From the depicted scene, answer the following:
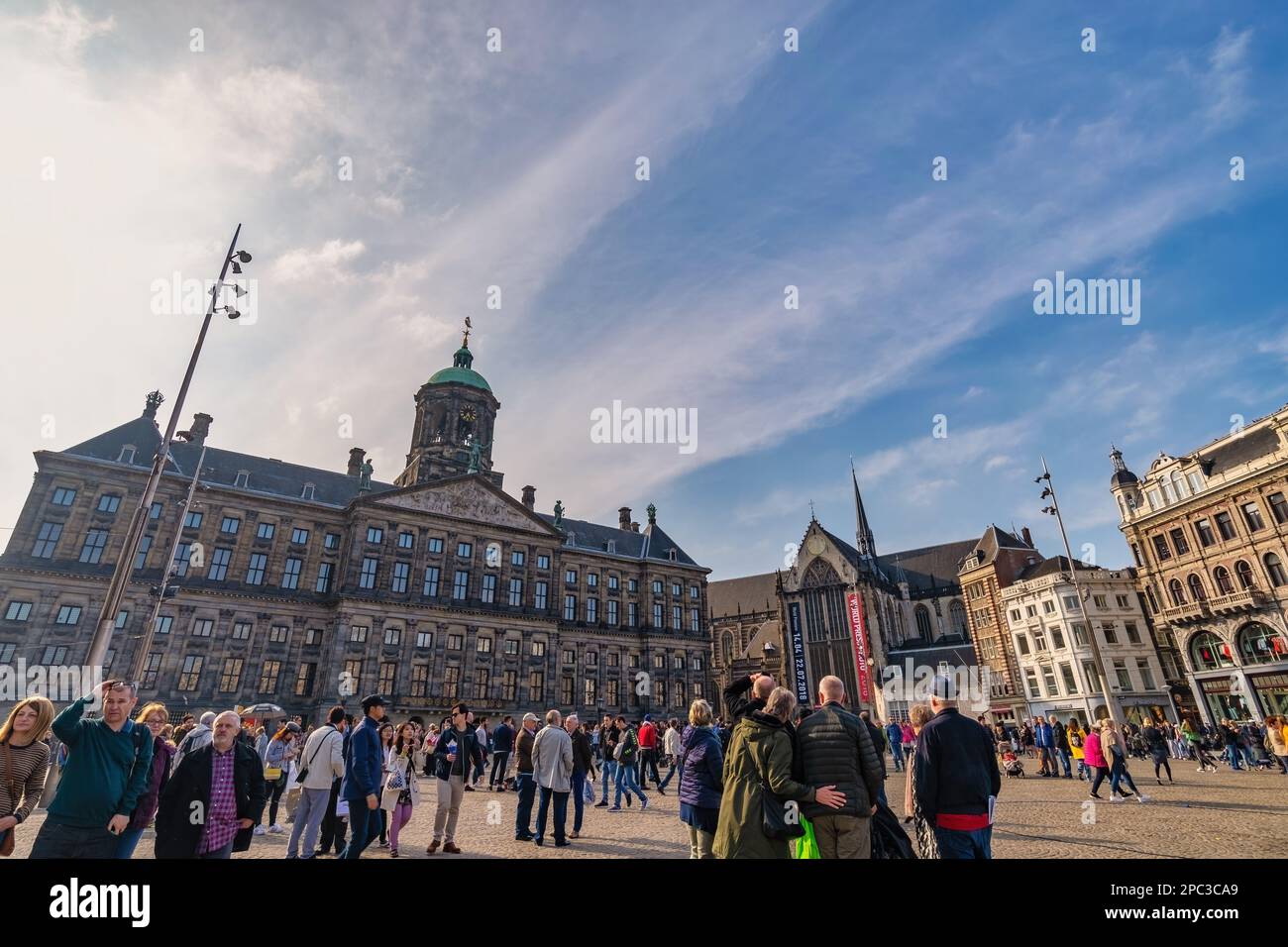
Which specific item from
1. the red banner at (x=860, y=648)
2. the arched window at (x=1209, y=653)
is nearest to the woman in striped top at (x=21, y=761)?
the arched window at (x=1209, y=653)

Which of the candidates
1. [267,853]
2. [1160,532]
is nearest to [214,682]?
[267,853]

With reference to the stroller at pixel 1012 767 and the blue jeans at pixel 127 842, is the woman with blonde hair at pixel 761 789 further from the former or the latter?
the stroller at pixel 1012 767

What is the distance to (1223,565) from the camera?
38.4 m

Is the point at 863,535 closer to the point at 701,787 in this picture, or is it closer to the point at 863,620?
the point at 863,620

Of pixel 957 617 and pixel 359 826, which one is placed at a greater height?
pixel 957 617

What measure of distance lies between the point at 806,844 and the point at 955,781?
5.04ft

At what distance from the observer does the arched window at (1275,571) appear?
35031 millimetres

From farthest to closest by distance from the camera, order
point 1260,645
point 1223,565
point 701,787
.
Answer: point 1223,565, point 1260,645, point 701,787

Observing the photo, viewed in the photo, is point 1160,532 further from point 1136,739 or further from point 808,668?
point 808,668

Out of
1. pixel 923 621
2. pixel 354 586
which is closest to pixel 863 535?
pixel 923 621

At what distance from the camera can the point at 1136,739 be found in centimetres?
3253

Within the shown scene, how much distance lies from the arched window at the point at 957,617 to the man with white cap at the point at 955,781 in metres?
72.6

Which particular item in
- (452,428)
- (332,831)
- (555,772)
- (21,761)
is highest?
(452,428)

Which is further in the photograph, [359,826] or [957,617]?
[957,617]
